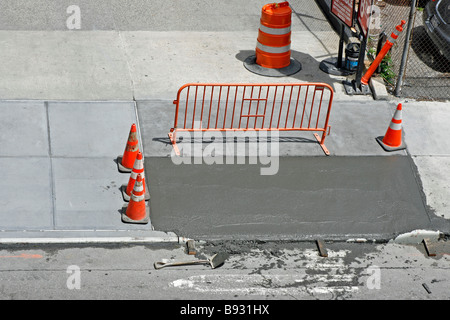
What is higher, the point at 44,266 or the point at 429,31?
the point at 429,31

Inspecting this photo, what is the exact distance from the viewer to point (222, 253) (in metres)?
8.51

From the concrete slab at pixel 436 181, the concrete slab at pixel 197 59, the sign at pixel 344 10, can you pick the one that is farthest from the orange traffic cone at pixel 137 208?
the sign at pixel 344 10

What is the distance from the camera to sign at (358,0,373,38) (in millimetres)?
11742

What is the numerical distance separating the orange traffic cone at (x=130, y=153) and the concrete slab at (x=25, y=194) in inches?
40.0

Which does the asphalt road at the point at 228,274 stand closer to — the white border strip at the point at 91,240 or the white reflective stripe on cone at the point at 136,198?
the white border strip at the point at 91,240

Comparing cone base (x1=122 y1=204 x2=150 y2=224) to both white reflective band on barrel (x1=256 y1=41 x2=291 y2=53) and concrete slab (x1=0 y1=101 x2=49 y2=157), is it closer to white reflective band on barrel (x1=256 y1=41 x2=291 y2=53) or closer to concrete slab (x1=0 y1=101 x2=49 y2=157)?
concrete slab (x1=0 y1=101 x2=49 y2=157)

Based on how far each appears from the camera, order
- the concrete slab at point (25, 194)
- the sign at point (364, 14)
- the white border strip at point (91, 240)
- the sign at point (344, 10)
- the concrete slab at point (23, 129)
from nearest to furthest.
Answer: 1. the white border strip at point (91, 240)
2. the concrete slab at point (25, 194)
3. the concrete slab at point (23, 129)
4. the sign at point (364, 14)
5. the sign at point (344, 10)

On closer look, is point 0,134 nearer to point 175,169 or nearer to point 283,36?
point 175,169

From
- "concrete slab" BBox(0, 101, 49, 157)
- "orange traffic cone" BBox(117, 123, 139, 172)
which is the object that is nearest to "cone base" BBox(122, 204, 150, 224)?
"orange traffic cone" BBox(117, 123, 139, 172)

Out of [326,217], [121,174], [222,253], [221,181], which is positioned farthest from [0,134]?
[326,217]

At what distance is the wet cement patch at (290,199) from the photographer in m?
8.93

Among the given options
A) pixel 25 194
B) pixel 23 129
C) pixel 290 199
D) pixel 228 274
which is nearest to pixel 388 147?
pixel 290 199

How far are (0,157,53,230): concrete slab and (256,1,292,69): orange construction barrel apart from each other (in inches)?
189

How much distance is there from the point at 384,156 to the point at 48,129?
5.10m
